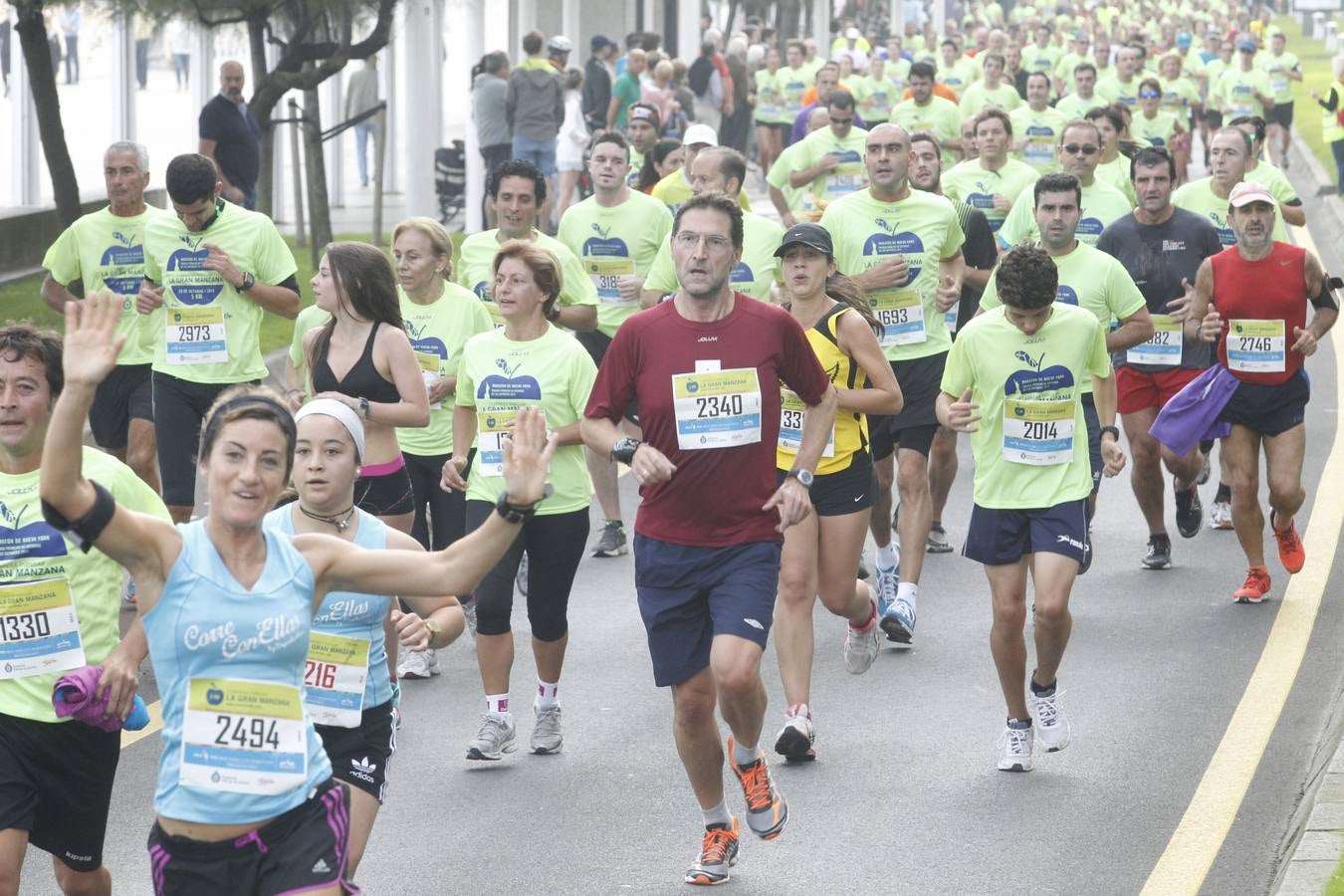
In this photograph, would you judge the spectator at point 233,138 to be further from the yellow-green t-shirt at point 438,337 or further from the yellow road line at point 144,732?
the yellow road line at point 144,732

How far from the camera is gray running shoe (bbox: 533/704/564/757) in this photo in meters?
7.88

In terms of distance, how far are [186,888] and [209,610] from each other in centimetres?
56

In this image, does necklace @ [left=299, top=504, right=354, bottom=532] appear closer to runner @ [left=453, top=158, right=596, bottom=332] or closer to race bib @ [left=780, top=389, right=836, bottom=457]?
race bib @ [left=780, top=389, right=836, bottom=457]

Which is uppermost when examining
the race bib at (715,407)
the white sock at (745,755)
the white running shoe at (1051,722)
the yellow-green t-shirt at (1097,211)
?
the yellow-green t-shirt at (1097,211)

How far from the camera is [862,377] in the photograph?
8094mm

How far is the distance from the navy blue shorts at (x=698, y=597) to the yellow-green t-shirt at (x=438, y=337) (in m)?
2.62

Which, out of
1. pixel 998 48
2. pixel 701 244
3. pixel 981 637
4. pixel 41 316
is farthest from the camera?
pixel 998 48

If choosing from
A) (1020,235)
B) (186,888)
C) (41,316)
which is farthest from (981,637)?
(41,316)

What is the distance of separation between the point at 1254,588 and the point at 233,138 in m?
9.81

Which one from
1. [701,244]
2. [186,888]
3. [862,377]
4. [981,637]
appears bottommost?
[981,637]

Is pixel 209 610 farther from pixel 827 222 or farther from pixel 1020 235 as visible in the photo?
pixel 1020 235

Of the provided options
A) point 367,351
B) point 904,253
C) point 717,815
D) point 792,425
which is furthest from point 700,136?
point 717,815

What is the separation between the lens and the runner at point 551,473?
7.71 m

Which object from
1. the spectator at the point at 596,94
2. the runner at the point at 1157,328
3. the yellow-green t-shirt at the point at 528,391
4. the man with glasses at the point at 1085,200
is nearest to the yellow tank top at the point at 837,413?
the yellow-green t-shirt at the point at 528,391
